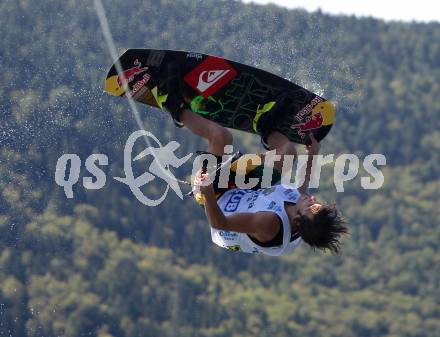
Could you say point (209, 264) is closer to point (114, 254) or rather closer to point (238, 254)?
point (238, 254)

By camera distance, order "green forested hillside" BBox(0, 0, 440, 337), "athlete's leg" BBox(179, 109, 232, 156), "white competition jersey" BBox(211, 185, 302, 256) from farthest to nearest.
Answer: "green forested hillside" BBox(0, 0, 440, 337)
"athlete's leg" BBox(179, 109, 232, 156)
"white competition jersey" BBox(211, 185, 302, 256)

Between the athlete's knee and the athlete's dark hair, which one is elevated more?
the athlete's knee

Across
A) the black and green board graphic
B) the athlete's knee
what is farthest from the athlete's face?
the black and green board graphic

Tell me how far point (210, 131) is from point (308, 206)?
985mm

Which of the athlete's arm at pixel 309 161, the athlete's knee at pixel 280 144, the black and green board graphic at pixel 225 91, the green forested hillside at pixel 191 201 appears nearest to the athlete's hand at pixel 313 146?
the athlete's arm at pixel 309 161

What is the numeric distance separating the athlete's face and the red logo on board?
1.57 m

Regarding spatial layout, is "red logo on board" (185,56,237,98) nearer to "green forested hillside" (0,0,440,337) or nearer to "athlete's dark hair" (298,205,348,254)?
"green forested hillside" (0,0,440,337)

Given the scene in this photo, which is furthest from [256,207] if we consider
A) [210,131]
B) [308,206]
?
[210,131]

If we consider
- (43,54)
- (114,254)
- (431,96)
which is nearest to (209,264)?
(114,254)

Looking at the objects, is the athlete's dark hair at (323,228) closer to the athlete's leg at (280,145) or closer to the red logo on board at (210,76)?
the athlete's leg at (280,145)

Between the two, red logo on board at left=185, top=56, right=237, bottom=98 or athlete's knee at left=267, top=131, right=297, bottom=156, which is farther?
red logo on board at left=185, top=56, right=237, bottom=98

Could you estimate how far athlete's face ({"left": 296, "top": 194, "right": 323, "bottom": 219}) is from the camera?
781cm

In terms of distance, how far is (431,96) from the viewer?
286 ft

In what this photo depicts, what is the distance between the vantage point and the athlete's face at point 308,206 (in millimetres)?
7812
